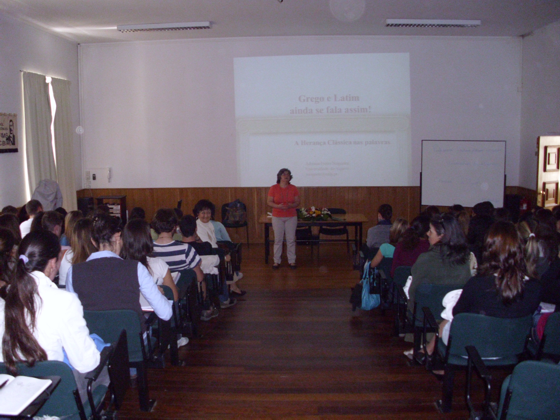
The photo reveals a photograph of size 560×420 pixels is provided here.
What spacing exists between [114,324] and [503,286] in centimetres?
218

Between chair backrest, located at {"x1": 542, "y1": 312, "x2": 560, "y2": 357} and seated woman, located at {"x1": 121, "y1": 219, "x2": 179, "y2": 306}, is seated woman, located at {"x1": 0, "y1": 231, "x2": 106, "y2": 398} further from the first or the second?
chair backrest, located at {"x1": 542, "y1": 312, "x2": 560, "y2": 357}

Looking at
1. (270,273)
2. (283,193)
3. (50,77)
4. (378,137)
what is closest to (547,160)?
(378,137)

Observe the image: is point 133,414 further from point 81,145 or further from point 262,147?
point 81,145

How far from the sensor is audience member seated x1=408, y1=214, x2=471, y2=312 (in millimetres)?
3291

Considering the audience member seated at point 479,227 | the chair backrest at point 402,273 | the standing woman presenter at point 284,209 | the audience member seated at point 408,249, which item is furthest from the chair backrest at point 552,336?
the standing woman presenter at point 284,209

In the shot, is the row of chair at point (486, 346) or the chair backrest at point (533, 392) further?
the row of chair at point (486, 346)

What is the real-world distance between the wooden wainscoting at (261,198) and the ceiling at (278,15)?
2.74 meters

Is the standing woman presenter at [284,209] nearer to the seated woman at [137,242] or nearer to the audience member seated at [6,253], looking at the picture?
the seated woman at [137,242]

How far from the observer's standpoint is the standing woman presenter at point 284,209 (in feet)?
22.2

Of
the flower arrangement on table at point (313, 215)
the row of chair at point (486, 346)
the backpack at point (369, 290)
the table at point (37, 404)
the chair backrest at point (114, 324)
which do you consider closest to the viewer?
the table at point (37, 404)

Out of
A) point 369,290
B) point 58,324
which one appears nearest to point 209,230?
point 369,290

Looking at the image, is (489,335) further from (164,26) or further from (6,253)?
(164,26)

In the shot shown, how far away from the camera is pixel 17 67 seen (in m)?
6.78

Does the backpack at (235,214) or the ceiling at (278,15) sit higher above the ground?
the ceiling at (278,15)
